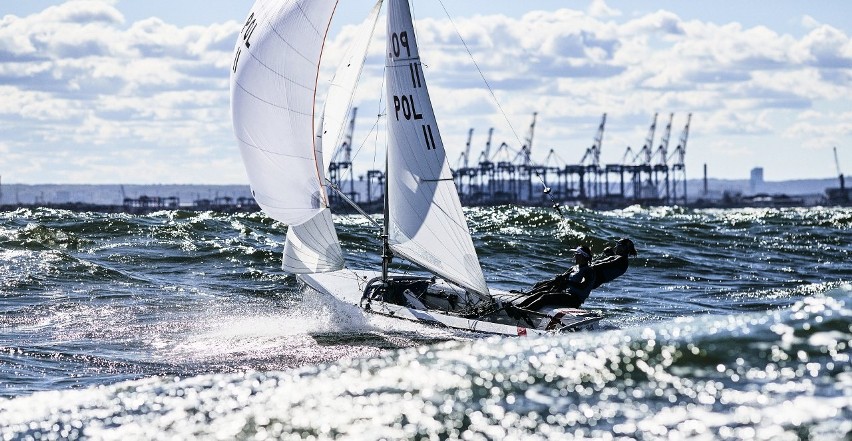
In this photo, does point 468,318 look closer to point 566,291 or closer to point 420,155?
point 566,291

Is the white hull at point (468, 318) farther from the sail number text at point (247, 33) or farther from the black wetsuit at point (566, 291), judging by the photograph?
the sail number text at point (247, 33)

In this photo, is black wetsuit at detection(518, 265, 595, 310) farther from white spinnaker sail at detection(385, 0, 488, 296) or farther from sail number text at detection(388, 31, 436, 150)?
sail number text at detection(388, 31, 436, 150)

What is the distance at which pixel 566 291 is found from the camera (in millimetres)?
Result: 18922

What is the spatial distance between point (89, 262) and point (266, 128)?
1245 centimetres

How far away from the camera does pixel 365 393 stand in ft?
40.8

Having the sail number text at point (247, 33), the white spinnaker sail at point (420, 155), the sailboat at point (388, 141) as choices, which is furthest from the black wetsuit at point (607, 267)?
the sail number text at point (247, 33)

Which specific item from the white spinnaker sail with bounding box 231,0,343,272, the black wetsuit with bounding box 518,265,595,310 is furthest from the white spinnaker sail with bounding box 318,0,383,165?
the black wetsuit with bounding box 518,265,595,310

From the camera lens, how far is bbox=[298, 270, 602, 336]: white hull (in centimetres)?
1753

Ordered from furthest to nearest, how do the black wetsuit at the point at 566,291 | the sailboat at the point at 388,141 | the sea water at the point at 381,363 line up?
the sailboat at the point at 388,141, the black wetsuit at the point at 566,291, the sea water at the point at 381,363

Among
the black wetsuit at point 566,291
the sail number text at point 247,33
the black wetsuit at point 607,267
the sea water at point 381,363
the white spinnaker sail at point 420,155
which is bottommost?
the sea water at point 381,363

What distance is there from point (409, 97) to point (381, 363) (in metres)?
6.66

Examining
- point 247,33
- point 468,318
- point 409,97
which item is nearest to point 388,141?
point 409,97

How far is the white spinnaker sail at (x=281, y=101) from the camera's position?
19438 millimetres

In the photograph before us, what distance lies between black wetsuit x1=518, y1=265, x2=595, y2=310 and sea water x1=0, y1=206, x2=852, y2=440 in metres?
1.39
